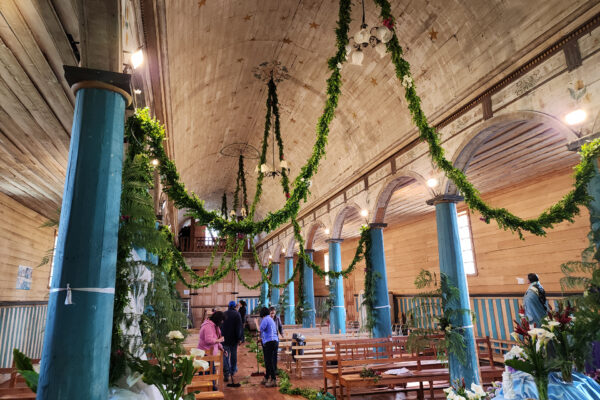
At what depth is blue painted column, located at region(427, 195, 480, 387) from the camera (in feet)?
18.5

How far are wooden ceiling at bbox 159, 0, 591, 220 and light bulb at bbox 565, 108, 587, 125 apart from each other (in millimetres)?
1120

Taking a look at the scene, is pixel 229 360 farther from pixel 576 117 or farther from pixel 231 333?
pixel 576 117

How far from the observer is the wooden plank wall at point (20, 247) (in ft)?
25.6

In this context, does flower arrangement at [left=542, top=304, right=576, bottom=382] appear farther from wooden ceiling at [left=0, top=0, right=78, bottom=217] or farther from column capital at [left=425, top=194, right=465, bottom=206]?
wooden ceiling at [left=0, top=0, right=78, bottom=217]

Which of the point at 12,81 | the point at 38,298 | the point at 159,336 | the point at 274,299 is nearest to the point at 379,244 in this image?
the point at 159,336

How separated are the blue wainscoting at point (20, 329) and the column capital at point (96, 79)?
6669 millimetres

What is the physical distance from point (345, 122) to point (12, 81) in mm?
6853

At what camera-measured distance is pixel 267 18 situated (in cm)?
720

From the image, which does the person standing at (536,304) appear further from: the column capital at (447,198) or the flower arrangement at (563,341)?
the flower arrangement at (563,341)

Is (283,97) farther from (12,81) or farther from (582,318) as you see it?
(582,318)

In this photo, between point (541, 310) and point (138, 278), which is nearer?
point (138, 278)

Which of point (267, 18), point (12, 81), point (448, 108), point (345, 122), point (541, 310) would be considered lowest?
point (541, 310)

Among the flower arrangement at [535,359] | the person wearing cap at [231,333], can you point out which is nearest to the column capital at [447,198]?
the flower arrangement at [535,359]

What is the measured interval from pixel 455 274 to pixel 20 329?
9.62 meters
